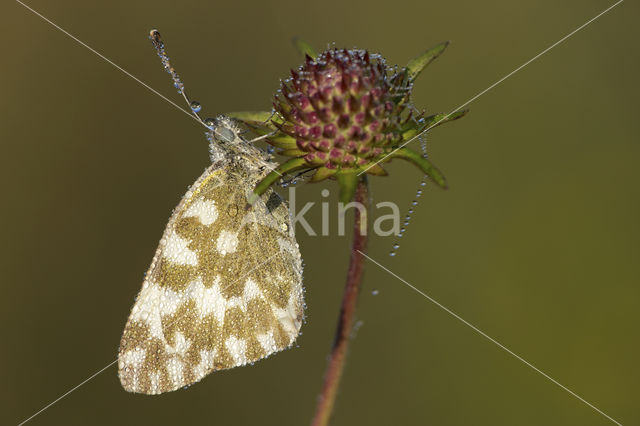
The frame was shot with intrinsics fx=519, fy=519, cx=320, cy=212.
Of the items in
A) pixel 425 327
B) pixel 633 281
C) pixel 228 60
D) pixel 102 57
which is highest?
pixel 102 57

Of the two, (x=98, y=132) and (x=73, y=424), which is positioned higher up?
(x=98, y=132)

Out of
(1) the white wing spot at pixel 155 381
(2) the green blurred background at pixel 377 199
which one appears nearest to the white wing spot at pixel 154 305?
(1) the white wing spot at pixel 155 381

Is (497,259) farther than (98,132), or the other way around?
(98,132)

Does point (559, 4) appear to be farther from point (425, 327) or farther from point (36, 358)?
point (36, 358)

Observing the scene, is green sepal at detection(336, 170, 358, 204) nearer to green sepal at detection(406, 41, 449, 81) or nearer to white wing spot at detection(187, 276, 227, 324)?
green sepal at detection(406, 41, 449, 81)

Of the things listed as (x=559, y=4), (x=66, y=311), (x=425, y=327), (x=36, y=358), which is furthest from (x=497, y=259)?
(x=36, y=358)

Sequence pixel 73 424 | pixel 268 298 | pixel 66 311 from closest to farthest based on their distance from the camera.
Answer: pixel 268 298
pixel 73 424
pixel 66 311

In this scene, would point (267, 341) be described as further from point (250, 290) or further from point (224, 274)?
point (224, 274)

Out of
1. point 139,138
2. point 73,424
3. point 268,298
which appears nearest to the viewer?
point 268,298
